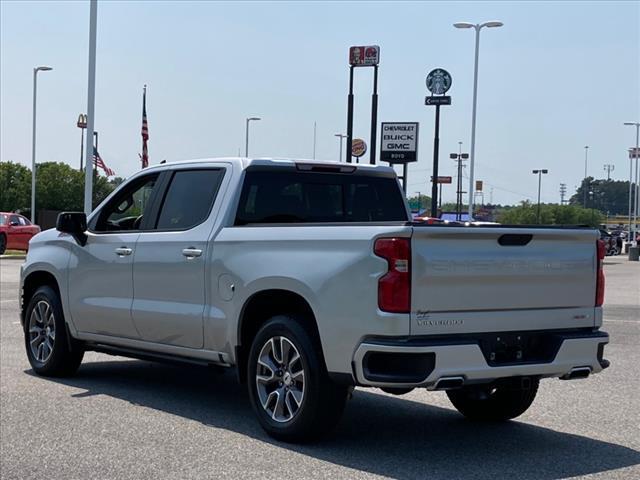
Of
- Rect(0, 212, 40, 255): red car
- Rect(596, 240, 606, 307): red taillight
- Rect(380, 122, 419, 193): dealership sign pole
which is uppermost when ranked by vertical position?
Rect(380, 122, 419, 193): dealership sign pole

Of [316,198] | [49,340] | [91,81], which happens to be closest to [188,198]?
[316,198]

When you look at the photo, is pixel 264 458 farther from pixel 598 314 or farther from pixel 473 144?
pixel 473 144

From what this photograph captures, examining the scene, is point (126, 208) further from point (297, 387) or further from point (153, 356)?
point (297, 387)

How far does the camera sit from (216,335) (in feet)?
24.0

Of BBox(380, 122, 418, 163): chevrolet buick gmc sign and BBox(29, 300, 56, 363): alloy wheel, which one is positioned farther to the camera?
BBox(380, 122, 418, 163): chevrolet buick gmc sign

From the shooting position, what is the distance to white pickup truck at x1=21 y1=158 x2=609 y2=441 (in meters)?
6.00

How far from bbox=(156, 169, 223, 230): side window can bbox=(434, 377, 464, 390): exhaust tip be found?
2.58m

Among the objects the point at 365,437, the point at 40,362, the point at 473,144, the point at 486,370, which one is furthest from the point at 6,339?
the point at 473,144

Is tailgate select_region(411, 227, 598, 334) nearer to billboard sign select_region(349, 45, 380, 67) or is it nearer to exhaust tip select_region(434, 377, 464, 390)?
exhaust tip select_region(434, 377, 464, 390)

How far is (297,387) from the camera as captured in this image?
260 inches

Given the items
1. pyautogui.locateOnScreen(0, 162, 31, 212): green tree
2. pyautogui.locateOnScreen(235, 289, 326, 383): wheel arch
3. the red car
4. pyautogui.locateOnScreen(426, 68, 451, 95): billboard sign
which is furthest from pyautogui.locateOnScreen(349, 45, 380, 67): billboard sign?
pyautogui.locateOnScreen(0, 162, 31, 212): green tree

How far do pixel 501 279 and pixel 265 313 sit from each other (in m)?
1.76

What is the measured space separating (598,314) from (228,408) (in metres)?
3.02

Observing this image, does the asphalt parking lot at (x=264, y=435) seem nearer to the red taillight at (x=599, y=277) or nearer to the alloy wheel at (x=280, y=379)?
the alloy wheel at (x=280, y=379)
